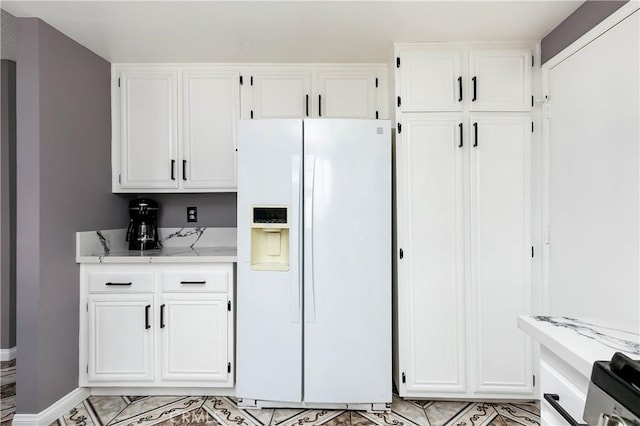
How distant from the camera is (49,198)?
198cm

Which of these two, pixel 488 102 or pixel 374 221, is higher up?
pixel 488 102

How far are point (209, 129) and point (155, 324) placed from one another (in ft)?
4.61

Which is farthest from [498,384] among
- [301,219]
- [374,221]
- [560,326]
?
[301,219]

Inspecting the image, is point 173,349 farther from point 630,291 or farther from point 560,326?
point 630,291

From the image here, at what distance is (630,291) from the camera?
4.88 feet

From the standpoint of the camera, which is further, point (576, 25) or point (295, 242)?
point (295, 242)

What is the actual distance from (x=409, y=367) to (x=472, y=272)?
715mm

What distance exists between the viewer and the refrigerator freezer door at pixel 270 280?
205 cm

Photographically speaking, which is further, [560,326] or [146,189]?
[146,189]

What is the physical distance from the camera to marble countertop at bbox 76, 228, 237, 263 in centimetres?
218

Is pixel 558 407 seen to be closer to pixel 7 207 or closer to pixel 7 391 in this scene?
pixel 7 391

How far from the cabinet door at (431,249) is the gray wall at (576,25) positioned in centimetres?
65

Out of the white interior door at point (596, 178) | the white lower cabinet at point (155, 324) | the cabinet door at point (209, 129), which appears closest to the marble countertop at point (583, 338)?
the white interior door at point (596, 178)

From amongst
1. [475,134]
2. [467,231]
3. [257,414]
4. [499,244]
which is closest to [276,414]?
[257,414]
